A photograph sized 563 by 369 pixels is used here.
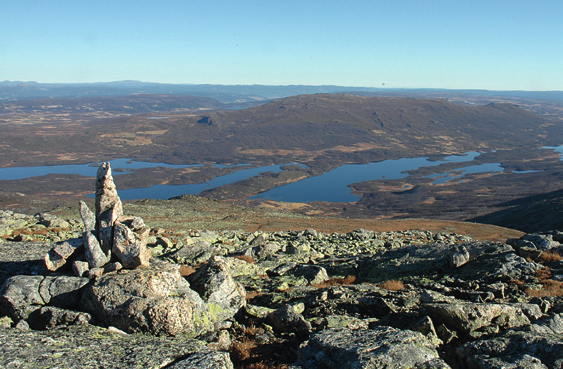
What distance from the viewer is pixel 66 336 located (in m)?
7.32

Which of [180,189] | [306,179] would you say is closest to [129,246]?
[180,189]

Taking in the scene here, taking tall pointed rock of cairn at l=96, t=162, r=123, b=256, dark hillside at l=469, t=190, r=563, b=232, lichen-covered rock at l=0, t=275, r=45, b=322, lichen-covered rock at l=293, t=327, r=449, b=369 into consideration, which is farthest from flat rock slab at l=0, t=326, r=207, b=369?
dark hillside at l=469, t=190, r=563, b=232

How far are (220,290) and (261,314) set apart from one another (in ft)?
4.08

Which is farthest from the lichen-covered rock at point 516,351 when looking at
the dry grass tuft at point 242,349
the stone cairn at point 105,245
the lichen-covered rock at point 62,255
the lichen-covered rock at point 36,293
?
the lichen-covered rock at point 62,255

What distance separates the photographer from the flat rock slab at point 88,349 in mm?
6262

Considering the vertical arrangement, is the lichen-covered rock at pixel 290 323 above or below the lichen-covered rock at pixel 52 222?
above

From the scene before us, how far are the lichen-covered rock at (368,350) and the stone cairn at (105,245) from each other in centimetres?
529

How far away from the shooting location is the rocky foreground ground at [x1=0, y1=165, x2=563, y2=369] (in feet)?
21.8

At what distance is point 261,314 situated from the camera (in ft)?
31.9

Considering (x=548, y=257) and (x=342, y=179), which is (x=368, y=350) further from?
(x=342, y=179)

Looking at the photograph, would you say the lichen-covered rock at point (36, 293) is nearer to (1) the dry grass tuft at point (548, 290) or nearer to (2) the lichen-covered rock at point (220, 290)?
(2) the lichen-covered rock at point (220, 290)

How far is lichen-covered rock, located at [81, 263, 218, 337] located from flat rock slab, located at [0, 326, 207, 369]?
346mm

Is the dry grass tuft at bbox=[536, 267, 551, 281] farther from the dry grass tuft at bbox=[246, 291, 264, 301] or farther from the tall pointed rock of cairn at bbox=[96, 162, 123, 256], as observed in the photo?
the tall pointed rock of cairn at bbox=[96, 162, 123, 256]

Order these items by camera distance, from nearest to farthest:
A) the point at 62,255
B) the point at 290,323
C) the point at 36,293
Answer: the point at 290,323, the point at 36,293, the point at 62,255
